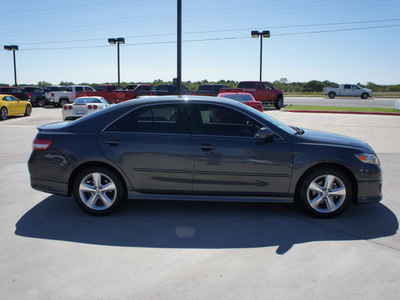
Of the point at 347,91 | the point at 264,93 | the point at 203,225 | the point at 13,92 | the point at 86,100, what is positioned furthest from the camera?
the point at 347,91

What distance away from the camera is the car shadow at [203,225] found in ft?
13.9

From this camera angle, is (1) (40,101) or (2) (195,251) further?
(1) (40,101)

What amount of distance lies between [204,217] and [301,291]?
202cm

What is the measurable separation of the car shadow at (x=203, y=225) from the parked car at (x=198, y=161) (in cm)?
27

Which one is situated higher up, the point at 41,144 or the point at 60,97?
the point at 60,97

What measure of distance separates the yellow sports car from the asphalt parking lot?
15972 mm

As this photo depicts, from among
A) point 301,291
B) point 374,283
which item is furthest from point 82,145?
point 374,283

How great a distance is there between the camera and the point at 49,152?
16.6 feet

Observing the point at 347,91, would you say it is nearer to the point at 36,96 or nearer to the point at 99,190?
the point at 36,96

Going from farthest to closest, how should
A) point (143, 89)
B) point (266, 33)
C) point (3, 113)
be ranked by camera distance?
point (266, 33) → point (143, 89) → point (3, 113)

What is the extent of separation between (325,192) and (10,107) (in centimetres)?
1967

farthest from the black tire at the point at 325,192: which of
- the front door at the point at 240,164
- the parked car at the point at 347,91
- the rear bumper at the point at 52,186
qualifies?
the parked car at the point at 347,91

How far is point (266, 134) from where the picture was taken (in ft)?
15.7

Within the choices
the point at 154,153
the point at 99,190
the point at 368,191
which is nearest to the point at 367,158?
the point at 368,191
